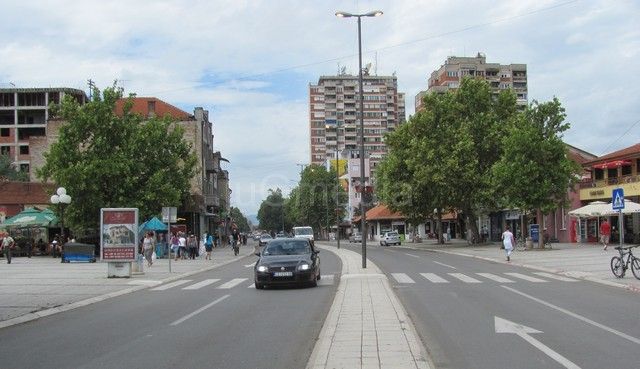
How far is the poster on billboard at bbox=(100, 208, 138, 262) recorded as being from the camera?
23500mm

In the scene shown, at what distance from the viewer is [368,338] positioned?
29.7 feet

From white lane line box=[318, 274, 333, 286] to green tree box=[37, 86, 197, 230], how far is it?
2233 cm

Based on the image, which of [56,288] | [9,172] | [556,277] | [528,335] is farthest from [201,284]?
[9,172]

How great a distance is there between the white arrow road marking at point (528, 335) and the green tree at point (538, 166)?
29.7 metres

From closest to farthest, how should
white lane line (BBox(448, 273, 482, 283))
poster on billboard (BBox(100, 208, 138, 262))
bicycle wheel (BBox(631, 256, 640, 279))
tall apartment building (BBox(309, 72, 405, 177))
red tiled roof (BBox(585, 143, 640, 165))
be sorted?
bicycle wheel (BBox(631, 256, 640, 279)) → white lane line (BBox(448, 273, 482, 283)) → poster on billboard (BBox(100, 208, 138, 262)) → red tiled roof (BBox(585, 143, 640, 165)) → tall apartment building (BBox(309, 72, 405, 177))

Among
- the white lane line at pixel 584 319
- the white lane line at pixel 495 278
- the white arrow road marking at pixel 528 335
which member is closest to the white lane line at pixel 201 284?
the white lane line at pixel 495 278

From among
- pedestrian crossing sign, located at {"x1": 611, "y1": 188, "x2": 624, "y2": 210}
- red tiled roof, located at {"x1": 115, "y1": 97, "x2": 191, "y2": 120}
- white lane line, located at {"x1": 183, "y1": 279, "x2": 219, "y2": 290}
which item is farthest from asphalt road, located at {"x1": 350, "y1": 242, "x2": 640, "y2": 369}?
red tiled roof, located at {"x1": 115, "y1": 97, "x2": 191, "y2": 120}

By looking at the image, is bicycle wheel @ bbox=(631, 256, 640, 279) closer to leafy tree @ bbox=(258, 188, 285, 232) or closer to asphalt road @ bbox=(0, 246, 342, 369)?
asphalt road @ bbox=(0, 246, 342, 369)

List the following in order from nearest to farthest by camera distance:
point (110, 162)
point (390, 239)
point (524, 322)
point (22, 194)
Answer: point (524, 322) < point (110, 162) < point (22, 194) < point (390, 239)

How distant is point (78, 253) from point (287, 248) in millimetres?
20406

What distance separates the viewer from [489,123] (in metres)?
52.8

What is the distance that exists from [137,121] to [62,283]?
25.7m

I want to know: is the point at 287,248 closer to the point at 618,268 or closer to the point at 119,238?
the point at 119,238

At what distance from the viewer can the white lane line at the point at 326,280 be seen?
20.1m
